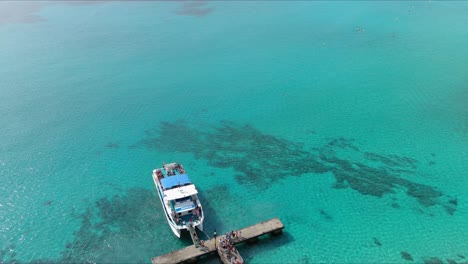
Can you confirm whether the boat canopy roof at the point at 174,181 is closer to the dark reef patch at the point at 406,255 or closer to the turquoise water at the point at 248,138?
the turquoise water at the point at 248,138

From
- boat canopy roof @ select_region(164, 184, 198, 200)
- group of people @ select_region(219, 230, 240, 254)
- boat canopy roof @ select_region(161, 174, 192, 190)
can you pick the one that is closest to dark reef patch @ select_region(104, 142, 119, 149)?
boat canopy roof @ select_region(161, 174, 192, 190)

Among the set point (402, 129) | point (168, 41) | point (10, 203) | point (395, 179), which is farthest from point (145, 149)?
point (168, 41)

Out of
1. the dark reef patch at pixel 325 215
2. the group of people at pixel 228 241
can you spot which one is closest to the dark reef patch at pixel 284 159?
the dark reef patch at pixel 325 215

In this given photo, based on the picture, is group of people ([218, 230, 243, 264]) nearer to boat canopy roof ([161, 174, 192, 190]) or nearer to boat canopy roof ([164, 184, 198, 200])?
boat canopy roof ([164, 184, 198, 200])

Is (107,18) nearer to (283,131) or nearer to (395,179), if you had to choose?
(283,131)

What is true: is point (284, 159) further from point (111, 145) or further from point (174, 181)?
point (111, 145)

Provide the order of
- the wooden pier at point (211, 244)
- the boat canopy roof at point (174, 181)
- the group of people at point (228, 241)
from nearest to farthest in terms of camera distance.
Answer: the wooden pier at point (211, 244)
the group of people at point (228, 241)
the boat canopy roof at point (174, 181)
